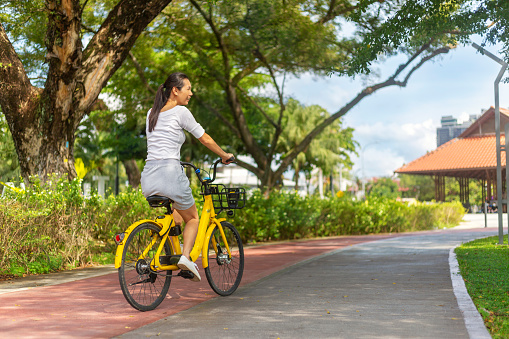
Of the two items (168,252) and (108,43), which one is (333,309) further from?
(108,43)

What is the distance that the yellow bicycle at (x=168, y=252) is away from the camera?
18.0 feet

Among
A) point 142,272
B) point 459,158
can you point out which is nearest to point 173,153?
point 142,272

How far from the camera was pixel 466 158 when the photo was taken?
3959cm

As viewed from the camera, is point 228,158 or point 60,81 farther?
point 60,81

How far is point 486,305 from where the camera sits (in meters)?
5.78

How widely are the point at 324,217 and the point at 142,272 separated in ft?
46.3

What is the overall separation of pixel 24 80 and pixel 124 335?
752cm

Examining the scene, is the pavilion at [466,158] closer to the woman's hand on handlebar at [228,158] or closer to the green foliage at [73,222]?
the green foliage at [73,222]

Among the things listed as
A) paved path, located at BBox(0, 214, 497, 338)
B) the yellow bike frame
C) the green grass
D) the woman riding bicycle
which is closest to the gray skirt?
the woman riding bicycle

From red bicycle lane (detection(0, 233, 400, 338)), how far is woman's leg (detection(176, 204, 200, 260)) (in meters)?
0.58

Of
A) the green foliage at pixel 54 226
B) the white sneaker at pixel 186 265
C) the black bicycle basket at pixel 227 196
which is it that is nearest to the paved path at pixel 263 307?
the white sneaker at pixel 186 265

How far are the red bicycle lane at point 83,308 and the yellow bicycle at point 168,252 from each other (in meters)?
0.20

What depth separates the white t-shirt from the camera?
5742 millimetres

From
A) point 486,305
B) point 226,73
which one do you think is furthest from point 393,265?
point 226,73
